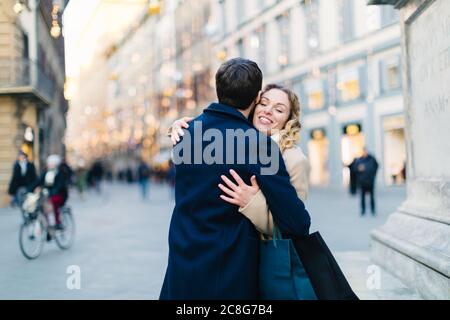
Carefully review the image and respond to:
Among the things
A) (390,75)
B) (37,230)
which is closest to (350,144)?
(390,75)

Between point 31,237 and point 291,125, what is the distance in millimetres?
7208

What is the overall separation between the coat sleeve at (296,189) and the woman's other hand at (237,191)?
0.02 m

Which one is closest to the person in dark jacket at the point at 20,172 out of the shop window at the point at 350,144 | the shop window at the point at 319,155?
the shop window at the point at 350,144

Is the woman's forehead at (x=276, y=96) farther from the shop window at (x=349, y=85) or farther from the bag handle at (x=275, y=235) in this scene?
the shop window at (x=349, y=85)

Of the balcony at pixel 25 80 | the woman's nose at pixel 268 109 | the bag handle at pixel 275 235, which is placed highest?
the balcony at pixel 25 80

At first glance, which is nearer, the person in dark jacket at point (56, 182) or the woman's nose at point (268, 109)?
the woman's nose at point (268, 109)

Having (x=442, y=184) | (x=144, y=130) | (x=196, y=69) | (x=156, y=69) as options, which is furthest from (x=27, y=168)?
(x=144, y=130)

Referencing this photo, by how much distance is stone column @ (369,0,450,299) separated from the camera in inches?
191

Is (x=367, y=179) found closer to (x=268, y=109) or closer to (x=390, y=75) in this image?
(x=390, y=75)

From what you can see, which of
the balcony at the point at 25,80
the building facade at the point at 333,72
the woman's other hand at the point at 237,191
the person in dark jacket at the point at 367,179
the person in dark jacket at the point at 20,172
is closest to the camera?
the woman's other hand at the point at 237,191

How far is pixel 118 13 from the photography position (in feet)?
285

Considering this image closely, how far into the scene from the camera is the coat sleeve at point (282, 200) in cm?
221

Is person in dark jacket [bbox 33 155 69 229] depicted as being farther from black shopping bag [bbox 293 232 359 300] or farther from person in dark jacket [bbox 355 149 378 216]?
black shopping bag [bbox 293 232 359 300]

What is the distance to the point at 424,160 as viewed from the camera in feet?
19.1
